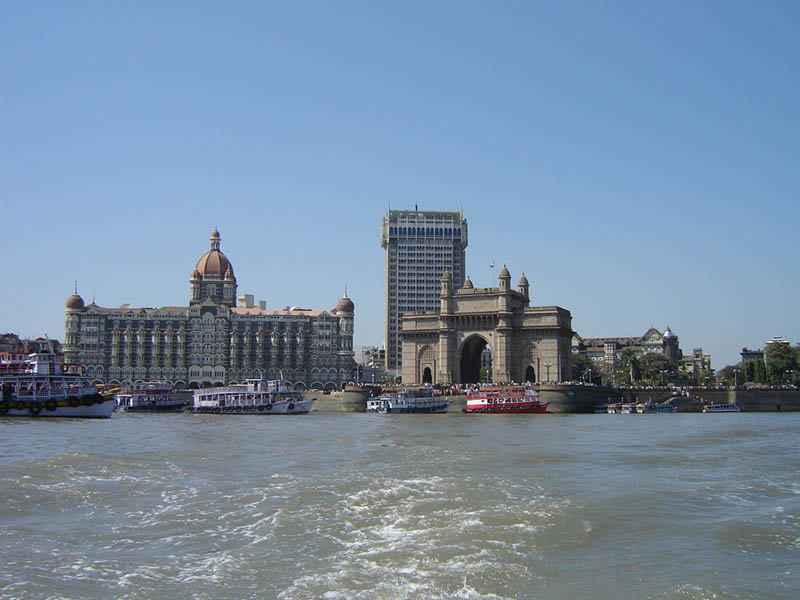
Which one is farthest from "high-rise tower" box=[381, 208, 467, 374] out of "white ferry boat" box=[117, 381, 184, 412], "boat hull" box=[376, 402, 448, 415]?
"boat hull" box=[376, 402, 448, 415]

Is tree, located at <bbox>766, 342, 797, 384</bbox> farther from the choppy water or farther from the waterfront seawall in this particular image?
the choppy water

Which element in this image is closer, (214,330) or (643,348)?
(214,330)

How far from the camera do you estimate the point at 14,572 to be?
16250 millimetres

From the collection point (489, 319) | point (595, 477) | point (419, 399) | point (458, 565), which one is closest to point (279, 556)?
point (458, 565)

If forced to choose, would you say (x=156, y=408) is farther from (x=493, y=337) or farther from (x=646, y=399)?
(x=646, y=399)

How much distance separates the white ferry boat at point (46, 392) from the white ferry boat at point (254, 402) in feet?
49.9

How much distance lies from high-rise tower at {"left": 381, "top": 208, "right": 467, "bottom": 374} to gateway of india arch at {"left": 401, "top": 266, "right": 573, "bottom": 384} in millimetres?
65114

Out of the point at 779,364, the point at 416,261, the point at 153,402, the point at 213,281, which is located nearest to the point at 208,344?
the point at 213,281

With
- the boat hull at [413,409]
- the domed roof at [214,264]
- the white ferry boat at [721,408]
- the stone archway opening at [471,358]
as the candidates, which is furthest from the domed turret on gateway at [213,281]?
the white ferry boat at [721,408]

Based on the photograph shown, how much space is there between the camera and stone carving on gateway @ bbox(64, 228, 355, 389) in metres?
134

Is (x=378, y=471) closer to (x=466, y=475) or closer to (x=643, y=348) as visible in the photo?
(x=466, y=475)

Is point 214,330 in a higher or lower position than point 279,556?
higher

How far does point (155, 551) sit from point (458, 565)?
6743 millimetres

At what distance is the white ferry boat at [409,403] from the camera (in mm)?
87000
